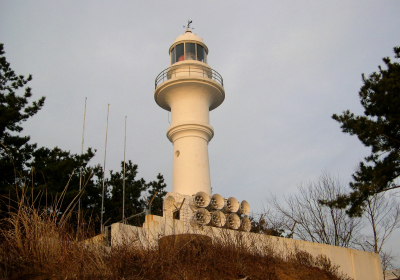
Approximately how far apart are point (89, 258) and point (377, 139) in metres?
11.0

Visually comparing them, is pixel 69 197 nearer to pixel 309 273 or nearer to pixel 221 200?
pixel 221 200

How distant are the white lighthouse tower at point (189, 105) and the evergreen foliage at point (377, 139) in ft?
17.9

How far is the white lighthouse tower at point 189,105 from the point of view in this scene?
55.3 feet

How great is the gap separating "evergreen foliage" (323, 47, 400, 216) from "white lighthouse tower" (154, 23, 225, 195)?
5470 millimetres

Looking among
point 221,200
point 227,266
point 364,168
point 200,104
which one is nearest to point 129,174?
point 200,104

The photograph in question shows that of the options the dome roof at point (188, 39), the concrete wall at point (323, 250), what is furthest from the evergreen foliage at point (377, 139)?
the dome roof at point (188, 39)

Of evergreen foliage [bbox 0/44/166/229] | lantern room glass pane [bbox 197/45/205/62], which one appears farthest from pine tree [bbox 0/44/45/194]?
lantern room glass pane [bbox 197/45/205/62]

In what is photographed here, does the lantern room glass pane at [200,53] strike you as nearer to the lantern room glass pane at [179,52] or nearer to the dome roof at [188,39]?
the dome roof at [188,39]

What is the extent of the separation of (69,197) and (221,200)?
19.0 feet

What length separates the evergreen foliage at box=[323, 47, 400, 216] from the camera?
44.8ft

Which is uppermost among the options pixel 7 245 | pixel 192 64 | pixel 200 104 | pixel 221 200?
pixel 192 64

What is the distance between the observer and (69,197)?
15.3 m

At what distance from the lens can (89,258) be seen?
6.87m

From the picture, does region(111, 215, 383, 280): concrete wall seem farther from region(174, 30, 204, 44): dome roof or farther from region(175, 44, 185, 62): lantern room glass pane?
region(174, 30, 204, 44): dome roof
